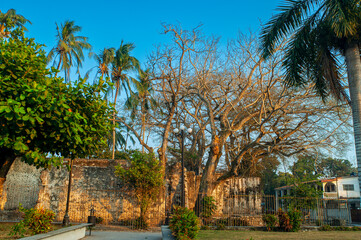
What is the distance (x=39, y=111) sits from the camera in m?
7.17

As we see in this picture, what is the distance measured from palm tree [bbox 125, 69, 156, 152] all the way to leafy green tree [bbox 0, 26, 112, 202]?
10.9 metres

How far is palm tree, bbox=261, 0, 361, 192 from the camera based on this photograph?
8.82 metres

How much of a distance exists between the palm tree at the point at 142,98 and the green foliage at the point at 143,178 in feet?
12.6

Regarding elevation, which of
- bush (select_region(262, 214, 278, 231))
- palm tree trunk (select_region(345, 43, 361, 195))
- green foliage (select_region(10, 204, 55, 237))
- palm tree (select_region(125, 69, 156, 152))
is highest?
palm tree (select_region(125, 69, 156, 152))

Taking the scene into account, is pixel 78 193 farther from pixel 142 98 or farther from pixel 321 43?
pixel 321 43

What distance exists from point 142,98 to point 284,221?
39.2ft

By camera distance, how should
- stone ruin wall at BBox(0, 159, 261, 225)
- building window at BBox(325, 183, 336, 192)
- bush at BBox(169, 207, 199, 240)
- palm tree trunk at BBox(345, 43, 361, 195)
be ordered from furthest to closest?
1. building window at BBox(325, 183, 336, 192)
2. stone ruin wall at BBox(0, 159, 261, 225)
3. bush at BBox(169, 207, 199, 240)
4. palm tree trunk at BBox(345, 43, 361, 195)

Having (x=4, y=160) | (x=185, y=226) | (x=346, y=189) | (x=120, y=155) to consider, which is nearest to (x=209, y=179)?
(x=185, y=226)

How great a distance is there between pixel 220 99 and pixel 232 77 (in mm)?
2795

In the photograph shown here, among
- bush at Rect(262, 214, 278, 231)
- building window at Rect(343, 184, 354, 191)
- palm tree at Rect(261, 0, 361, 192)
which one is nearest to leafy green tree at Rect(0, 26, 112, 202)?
palm tree at Rect(261, 0, 361, 192)

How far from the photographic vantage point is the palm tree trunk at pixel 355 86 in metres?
8.31

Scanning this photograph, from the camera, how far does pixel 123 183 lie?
682 inches

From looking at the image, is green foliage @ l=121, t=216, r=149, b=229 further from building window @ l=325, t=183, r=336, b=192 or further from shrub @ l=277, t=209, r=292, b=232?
building window @ l=325, t=183, r=336, b=192

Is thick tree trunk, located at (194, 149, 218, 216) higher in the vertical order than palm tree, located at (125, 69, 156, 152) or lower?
lower
